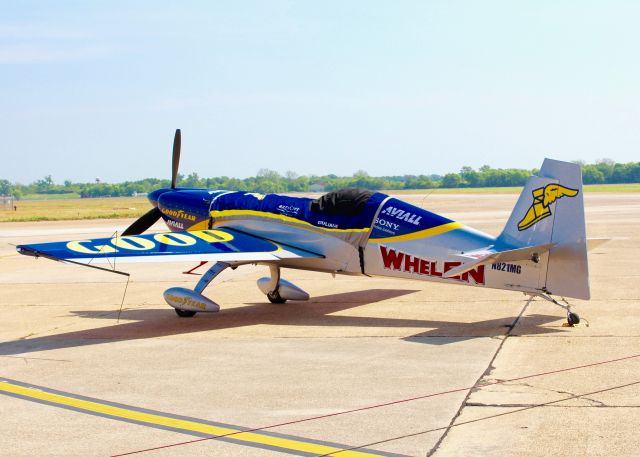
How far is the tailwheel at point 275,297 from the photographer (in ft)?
53.4

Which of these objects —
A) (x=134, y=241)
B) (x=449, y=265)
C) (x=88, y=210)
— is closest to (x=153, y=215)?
(x=134, y=241)

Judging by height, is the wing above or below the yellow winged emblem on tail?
below

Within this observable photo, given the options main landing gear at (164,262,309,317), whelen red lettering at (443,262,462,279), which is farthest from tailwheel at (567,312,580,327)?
main landing gear at (164,262,309,317)

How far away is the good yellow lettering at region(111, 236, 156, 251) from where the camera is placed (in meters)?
13.6

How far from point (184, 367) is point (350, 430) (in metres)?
3.53

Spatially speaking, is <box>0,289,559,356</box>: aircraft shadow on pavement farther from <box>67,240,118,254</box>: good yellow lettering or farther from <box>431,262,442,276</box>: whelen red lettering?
<box>67,240,118,254</box>: good yellow lettering

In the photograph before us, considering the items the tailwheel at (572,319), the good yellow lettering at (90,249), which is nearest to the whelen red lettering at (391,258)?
the tailwheel at (572,319)

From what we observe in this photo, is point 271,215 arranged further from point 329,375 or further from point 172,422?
point 172,422

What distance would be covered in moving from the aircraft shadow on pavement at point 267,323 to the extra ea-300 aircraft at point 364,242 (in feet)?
1.46

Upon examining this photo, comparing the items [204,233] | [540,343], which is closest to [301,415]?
[540,343]

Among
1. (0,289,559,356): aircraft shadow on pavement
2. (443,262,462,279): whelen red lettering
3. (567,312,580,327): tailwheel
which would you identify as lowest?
(0,289,559,356): aircraft shadow on pavement

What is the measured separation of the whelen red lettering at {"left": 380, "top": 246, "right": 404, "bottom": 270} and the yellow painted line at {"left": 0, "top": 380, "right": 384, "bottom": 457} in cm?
606

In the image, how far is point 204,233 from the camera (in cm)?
1548

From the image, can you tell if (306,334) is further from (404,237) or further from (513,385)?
(513,385)
